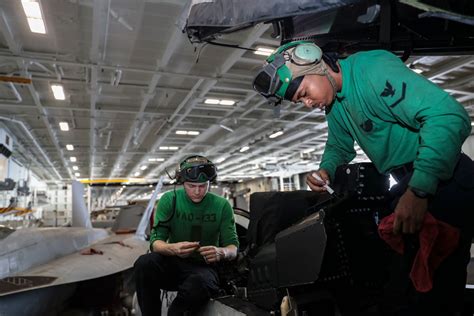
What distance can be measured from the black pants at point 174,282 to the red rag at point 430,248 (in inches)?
58.5

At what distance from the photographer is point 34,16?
18.6ft

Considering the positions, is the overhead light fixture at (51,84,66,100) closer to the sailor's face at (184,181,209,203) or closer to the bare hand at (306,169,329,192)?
the sailor's face at (184,181,209,203)

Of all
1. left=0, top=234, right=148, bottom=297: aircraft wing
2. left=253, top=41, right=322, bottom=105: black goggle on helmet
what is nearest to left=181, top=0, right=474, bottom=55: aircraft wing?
left=253, top=41, right=322, bottom=105: black goggle on helmet

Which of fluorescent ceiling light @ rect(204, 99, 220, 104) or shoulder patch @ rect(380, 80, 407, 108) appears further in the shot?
fluorescent ceiling light @ rect(204, 99, 220, 104)

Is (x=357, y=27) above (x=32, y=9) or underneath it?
underneath

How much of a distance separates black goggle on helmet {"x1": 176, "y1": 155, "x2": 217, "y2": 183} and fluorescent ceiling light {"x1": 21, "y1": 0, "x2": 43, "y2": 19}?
13.2 ft

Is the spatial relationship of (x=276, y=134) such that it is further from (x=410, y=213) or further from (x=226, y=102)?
(x=410, y=213)

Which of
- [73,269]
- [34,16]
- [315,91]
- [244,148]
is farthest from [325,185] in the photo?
[244,148]

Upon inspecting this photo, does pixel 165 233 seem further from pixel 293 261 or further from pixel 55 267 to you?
pixel 55 267

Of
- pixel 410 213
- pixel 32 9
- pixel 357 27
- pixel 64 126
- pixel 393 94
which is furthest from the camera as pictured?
pixel 64 126

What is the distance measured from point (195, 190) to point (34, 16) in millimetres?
4530

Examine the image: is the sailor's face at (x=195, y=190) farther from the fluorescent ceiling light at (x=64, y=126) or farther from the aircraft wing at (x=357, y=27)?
the fluorescent ceiling light at (x=64, y=126)

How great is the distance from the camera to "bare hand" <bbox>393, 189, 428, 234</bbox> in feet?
3.97

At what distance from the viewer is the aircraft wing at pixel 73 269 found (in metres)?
3.31
